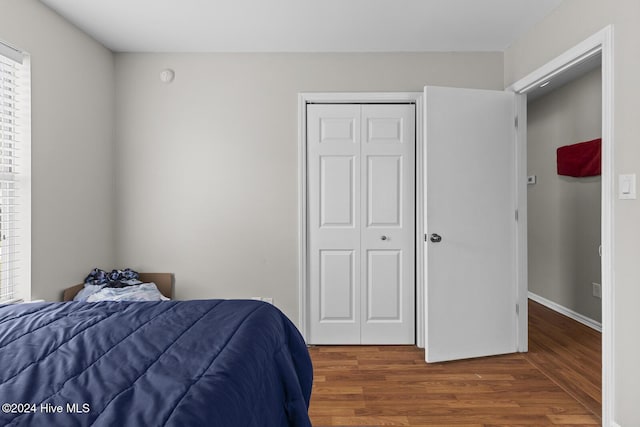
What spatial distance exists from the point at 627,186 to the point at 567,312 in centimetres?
Result: 282

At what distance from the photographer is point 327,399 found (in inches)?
98.7

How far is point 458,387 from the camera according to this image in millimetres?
2656

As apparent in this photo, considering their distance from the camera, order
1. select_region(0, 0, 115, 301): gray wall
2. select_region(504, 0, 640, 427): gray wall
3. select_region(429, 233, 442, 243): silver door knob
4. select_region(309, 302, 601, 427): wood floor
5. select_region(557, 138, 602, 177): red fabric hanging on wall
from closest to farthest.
→ select_region(504, 0, 640, 427): gray wall, select_region(309, 302, 601, 427): wood floor, select_region(0, 0, 115, 301): gray wall, select_region(429, 233, 442, 243): silver door knob, select_region(557, 138, 602, 177): red fabric hanging on wall

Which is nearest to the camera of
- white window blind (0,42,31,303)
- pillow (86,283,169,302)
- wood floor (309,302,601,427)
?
wood floor (309,302,601,427)

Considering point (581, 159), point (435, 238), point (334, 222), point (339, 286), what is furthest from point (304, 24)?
point (581, 159)

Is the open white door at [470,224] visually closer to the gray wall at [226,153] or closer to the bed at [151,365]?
the gray wall at [226,153]

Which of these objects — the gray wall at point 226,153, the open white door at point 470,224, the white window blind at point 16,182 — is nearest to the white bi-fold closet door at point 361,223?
the gray wall at point 226,153

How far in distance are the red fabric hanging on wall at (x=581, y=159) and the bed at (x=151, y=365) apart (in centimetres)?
358

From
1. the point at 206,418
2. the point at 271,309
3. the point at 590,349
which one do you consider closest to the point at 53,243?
the point at 271,309

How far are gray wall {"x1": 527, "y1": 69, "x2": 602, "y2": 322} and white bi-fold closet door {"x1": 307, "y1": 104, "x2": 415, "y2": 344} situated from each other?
2.02 m

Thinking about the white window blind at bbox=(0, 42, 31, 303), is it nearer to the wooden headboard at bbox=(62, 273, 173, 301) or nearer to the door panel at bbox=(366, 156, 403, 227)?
the wooden headboard at bbox=(62, 273, 173, 301)

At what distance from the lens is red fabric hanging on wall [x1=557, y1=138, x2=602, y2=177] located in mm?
3816

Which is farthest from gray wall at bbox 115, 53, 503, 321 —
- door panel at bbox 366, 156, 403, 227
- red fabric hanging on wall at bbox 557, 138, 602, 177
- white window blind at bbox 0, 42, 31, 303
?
red fabric hanging on wall at bbox 557, 138, 602, 177

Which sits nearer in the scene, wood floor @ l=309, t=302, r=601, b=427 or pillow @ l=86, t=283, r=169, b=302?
wood floor @ l=309, t=302, r=601, b=427
